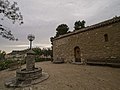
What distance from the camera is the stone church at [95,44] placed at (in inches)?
417

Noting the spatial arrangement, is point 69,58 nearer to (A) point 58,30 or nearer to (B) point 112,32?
(B) point 112,32

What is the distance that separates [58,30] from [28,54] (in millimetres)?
20576

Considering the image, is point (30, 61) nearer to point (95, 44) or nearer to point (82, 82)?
point (82, 82)

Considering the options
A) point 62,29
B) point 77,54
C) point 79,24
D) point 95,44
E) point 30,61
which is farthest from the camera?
point 79,24

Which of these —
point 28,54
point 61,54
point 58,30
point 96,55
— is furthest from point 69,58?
point 58,30

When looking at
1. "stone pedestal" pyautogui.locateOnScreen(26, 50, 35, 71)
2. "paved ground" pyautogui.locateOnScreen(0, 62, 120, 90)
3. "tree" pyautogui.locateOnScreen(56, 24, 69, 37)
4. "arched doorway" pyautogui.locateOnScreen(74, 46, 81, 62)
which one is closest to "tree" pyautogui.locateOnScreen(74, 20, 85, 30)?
"tree" pyautogui.locateOnScreen(56, 24, 69, 37)

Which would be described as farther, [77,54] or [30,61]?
[77,54]

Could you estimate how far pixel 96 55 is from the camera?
12.1 meters

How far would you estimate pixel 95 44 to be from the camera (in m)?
12.3

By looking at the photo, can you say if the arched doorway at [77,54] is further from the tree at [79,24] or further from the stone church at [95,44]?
the tree at [79,24]

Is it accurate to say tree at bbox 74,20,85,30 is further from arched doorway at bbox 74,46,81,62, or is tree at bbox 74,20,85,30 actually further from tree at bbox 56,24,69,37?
arched doorway at bbox 74,46,81,62

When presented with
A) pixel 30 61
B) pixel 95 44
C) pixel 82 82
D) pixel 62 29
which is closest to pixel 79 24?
pixel 62 29

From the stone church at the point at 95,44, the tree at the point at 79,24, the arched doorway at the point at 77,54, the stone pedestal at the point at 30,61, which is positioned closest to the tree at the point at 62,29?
the tree at the point at 79,24

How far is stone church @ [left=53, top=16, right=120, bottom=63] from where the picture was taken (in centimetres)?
1059
